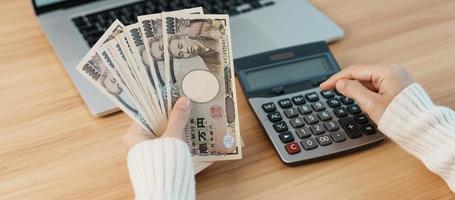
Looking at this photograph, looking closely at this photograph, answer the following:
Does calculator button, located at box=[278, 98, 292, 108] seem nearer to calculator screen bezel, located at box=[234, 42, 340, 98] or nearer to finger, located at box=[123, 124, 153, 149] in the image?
calculator screen bezel, located at box=[234, 42, 340, 98]

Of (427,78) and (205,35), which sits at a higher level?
(205,35)

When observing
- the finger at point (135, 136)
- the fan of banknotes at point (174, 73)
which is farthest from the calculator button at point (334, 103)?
the finger at point (135, 136)

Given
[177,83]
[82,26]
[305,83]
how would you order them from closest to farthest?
[177,83]
[305,83]
[82,26]

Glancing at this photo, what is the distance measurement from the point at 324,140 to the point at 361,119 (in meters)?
0.06

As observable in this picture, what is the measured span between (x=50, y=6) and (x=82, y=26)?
→ 0.08 meters

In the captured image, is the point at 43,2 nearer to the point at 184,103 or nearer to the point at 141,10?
the point at 141,10

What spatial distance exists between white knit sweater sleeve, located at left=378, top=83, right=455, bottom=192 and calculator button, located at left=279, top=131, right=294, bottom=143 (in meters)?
0.11

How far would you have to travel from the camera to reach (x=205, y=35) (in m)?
0.77

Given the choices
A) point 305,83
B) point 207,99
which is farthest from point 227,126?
point 305,83

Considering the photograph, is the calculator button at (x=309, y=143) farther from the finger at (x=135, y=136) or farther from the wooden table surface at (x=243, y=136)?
the finger at (x=135, y=136)

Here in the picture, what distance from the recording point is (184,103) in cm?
76

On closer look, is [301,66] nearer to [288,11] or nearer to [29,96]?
[288,11]

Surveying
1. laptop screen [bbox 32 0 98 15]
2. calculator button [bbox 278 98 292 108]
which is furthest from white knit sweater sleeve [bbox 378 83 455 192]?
laptop screen [bbox 32 0 98 15]

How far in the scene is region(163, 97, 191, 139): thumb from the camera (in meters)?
0.74
